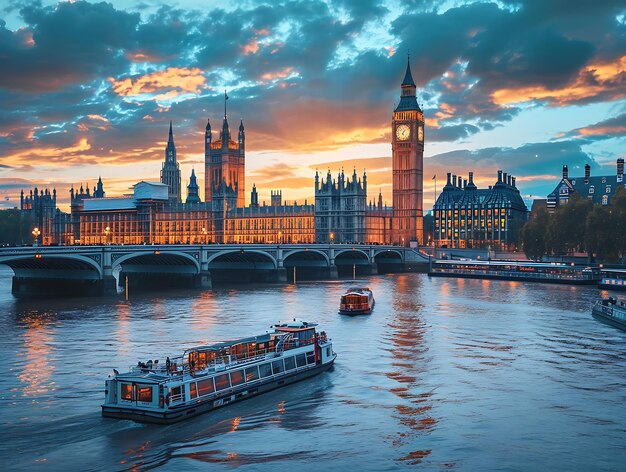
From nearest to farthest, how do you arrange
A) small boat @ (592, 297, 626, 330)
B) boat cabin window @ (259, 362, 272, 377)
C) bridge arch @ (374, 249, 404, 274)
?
boat cabin window @ (259, 362, 272, 377), small boat @ (592, 297, 626, 330), bridge arch @ (374, 249, 404, 274)

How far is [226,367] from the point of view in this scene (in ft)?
97.7

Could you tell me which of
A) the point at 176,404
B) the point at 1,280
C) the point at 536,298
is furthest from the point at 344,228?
the point at 176,404

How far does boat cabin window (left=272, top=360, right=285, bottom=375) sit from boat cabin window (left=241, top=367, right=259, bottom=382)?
1205 mm

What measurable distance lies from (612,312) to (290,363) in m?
29.1

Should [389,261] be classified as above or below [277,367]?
above

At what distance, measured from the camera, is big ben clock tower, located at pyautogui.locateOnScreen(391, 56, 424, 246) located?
168500mm

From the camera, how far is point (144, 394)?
87.6 feet

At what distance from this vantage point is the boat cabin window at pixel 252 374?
30.6m

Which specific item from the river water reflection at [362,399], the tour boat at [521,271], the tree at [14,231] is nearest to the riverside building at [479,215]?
the tour boat at [521,271]

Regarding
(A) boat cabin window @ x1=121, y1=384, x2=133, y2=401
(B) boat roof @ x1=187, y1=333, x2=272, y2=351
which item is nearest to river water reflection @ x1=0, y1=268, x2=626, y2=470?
(A) boat cabin window @ x1=121, y1=384, x2=133, y2=401

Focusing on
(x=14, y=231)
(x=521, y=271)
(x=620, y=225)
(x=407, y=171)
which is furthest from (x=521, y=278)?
(x=14, y=231)

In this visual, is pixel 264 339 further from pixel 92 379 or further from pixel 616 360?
pixel 616 360

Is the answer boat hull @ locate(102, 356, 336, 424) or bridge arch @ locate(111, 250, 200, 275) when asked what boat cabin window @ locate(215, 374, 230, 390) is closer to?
boat hull @ locate(102, 356, 336, 424)

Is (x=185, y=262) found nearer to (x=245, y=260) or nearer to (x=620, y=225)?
(x=245, y=260)
